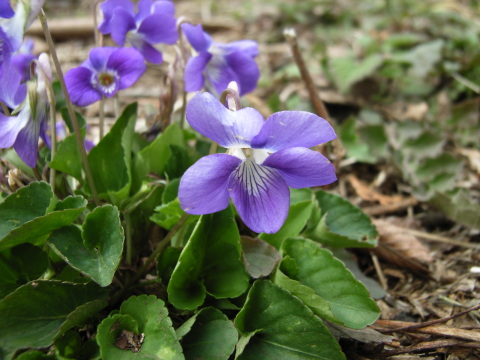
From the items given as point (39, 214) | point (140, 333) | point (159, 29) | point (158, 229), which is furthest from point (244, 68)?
point (140, 333)

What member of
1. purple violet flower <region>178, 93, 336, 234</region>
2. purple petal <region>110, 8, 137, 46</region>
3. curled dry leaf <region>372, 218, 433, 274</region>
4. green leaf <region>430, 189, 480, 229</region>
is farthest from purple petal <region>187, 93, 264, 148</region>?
green leaf <region>430, 189, 480, 229</region>

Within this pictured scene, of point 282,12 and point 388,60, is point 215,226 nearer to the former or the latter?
point 388,60

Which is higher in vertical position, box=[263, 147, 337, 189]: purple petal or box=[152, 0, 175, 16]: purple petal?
box=[152, 0, 175, 16]: purple petal

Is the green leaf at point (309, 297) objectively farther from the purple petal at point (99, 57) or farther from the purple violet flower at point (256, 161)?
the purple petal at point (99, 57)

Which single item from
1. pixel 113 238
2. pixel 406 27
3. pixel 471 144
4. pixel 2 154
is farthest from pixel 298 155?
pixel 406 27

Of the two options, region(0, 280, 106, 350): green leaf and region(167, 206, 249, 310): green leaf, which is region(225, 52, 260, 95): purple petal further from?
region(0, 280, 106, 350): green leaf

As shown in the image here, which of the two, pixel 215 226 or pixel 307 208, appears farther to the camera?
pixel 307 208
